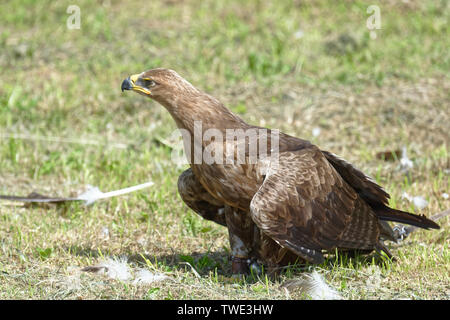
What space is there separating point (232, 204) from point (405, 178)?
8.29 ft

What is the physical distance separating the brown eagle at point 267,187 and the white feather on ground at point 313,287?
0.39 feet

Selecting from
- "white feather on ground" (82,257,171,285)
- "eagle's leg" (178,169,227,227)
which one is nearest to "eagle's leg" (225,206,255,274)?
"eagle's leg" (178,169,227,227)

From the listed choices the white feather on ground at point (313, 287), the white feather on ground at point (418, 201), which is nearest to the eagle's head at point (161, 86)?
the white feather on ground at point (313, 287)

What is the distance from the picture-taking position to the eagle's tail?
4.68 metres

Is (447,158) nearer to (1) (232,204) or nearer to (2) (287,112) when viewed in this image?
(2) (287,112)

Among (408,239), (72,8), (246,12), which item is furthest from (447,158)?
(72,8)

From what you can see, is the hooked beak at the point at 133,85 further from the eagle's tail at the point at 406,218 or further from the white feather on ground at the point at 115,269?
the eagle's tail at the point at 406,218

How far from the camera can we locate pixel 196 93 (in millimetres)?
4492

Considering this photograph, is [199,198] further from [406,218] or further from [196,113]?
[406,218]

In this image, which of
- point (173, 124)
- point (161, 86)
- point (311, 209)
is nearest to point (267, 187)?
point (311, 209)

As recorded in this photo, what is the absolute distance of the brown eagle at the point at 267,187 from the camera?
171 inches

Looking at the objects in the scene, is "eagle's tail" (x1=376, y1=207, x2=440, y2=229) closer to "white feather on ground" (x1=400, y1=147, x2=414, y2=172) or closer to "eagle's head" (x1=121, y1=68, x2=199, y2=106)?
"eagle's head" (x1=121, y1=68, x2=199, y2=106)

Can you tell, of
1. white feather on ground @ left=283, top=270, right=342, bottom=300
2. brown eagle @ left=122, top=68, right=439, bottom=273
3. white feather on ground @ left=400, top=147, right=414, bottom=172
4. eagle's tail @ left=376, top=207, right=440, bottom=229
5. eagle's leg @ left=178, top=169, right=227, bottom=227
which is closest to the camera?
white feather on ground @ left=283, top=270, right=342, bottom=300

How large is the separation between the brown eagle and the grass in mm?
240
